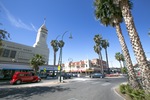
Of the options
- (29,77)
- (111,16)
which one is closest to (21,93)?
(29,77)

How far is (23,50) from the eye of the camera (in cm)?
4234

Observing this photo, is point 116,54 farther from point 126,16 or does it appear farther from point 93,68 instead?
point 126,16

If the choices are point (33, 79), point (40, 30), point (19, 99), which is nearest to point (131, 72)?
point (19, 99)

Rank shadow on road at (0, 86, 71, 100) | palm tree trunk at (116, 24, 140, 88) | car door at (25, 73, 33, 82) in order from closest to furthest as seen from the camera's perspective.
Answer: shadow on road at (0, 86, 71, 100), palm tree trunk at (116, 24, 140, 88), car door at (25, 73, 33, 82)

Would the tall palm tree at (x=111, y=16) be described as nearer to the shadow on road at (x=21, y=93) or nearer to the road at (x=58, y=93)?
the road at (x=58, y=93)

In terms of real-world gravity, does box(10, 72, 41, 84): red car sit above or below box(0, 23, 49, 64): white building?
below

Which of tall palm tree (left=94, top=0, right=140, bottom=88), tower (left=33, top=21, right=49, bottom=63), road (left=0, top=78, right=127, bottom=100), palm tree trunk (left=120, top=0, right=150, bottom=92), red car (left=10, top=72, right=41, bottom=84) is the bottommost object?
road (left=0, top=78, right=127, bottom=100)

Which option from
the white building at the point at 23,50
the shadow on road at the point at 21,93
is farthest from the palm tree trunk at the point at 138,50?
the white building at the point at 23,50

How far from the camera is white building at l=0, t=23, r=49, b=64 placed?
3691 centimetres

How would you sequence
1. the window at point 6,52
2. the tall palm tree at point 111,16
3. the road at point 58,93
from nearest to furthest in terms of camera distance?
the road at point 58,93 → the tall palm tree at point 111,16 → the window at point 6,52

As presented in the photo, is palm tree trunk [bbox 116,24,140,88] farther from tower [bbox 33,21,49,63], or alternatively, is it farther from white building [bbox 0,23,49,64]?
tower [bbox 33,21,49,63]

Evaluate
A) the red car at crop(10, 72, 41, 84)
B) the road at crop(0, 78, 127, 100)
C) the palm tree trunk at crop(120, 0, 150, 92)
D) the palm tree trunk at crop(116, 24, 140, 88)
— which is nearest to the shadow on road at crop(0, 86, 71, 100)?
the road at crop(0, 78, 127, 100)

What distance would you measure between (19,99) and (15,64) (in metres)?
25.6

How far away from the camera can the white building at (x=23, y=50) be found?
36.9 m
